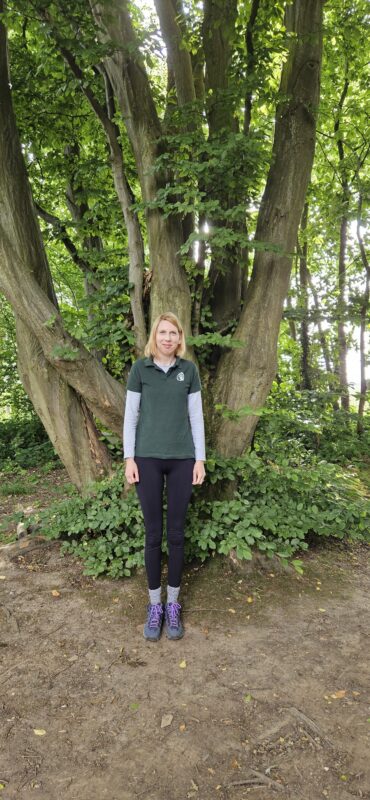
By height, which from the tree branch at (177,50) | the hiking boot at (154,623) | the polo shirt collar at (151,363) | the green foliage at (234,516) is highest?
the tree branch at (177,50)

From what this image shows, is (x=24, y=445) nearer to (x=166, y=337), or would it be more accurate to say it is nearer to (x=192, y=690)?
(x=166, y=337)

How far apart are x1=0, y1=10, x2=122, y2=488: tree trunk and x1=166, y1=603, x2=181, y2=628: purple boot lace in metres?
1.84

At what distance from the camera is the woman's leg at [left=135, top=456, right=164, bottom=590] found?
3.13 metres

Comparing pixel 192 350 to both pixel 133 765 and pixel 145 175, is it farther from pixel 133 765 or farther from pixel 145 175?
pixel 133 765

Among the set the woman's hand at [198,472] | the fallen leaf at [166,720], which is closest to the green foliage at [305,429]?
the woman's hand at [198,472]

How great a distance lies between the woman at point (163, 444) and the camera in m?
3.13

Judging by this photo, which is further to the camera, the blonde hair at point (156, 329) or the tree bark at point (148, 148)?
the tree bark at point (148, 148)

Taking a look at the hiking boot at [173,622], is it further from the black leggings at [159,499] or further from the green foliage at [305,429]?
the green foliage at [305,429]

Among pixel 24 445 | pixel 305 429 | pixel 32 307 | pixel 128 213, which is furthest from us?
pixel 24 445

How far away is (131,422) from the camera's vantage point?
3201 millimetres

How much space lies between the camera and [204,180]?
368 centimetres

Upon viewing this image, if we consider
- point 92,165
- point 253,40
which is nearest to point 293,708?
point 253,40

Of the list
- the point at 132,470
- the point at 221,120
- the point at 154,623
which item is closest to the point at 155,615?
the point at 154,623

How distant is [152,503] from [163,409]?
0.62m
